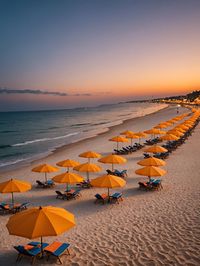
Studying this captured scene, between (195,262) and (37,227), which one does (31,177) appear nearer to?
(37,227)

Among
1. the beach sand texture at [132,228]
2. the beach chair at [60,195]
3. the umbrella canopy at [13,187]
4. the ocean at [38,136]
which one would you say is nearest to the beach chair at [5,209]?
the beach sand texture at [132,228]

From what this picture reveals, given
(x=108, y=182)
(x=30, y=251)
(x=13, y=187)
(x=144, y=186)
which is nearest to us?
(x=30, y=251)

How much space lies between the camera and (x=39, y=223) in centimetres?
696

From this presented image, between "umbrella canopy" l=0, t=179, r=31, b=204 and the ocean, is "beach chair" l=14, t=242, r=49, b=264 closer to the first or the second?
"umbrella canopy" l=0, t=179, r=31, b=204

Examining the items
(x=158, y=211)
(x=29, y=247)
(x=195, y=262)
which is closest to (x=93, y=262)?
(x=29, y=247)

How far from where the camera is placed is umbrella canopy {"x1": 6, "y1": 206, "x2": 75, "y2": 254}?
6.80m

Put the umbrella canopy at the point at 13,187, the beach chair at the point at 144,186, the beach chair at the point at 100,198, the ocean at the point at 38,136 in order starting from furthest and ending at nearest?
the ocean at the point at 38,136 → the beach chair at the point at 144,186 → the beach chair at the point at 100,198 → the umbrella canopy at the point at 13,187

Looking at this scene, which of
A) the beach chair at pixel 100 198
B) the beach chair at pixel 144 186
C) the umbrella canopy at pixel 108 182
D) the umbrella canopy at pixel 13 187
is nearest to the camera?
the umbrella canopy at pixel 13 187

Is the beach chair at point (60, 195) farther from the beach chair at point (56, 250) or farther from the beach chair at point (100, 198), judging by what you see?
the beach chair at point (56, 250)

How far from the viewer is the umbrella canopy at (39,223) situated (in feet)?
22.3

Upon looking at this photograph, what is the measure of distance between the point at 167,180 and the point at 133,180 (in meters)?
2.01

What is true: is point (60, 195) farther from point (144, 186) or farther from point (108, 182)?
point (144, 186)

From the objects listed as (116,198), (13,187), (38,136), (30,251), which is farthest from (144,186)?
(38,136)

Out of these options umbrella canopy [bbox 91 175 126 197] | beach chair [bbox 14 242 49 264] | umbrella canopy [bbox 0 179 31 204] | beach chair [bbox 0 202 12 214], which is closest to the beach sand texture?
beach chair [bbox 14 242 49 264]
